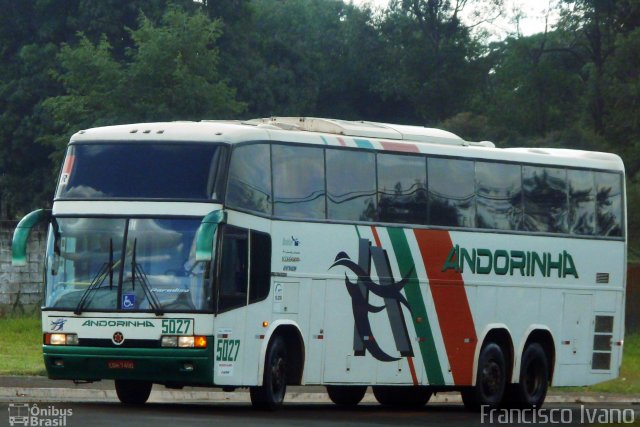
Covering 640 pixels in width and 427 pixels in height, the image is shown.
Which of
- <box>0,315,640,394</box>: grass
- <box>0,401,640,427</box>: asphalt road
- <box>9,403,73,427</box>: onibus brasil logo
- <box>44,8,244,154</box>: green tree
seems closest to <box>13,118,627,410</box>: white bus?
<box>0,401,640,427</box>: asphalt road

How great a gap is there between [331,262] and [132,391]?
3072mm

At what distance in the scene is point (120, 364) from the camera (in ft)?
58.7

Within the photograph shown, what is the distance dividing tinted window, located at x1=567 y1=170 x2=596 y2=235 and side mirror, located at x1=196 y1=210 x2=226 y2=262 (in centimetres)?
796

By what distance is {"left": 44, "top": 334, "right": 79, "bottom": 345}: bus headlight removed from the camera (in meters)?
18.1

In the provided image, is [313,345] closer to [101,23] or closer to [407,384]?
[407,384]

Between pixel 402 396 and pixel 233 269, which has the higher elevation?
pixel 233 269

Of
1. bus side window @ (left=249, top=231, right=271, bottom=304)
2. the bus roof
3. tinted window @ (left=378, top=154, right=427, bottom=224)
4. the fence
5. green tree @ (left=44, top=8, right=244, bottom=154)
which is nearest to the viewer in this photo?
bus side window @ (left=249, top=231, right=271, bottom=304)

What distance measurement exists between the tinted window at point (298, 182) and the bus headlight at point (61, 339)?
9.53 ft

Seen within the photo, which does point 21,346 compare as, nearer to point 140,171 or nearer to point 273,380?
point 273,380

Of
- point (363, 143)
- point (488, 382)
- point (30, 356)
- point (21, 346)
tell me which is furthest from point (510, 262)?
point (21, 346)

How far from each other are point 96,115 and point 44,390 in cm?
2585

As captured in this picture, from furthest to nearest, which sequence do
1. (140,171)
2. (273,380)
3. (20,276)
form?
(20,276) < (273,380) < (140,171)

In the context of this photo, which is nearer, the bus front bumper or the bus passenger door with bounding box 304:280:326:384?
the bus front bumper

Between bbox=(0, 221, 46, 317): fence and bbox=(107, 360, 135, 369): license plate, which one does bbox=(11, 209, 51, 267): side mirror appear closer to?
bbox=(107, 360, 135, 369): license plate
